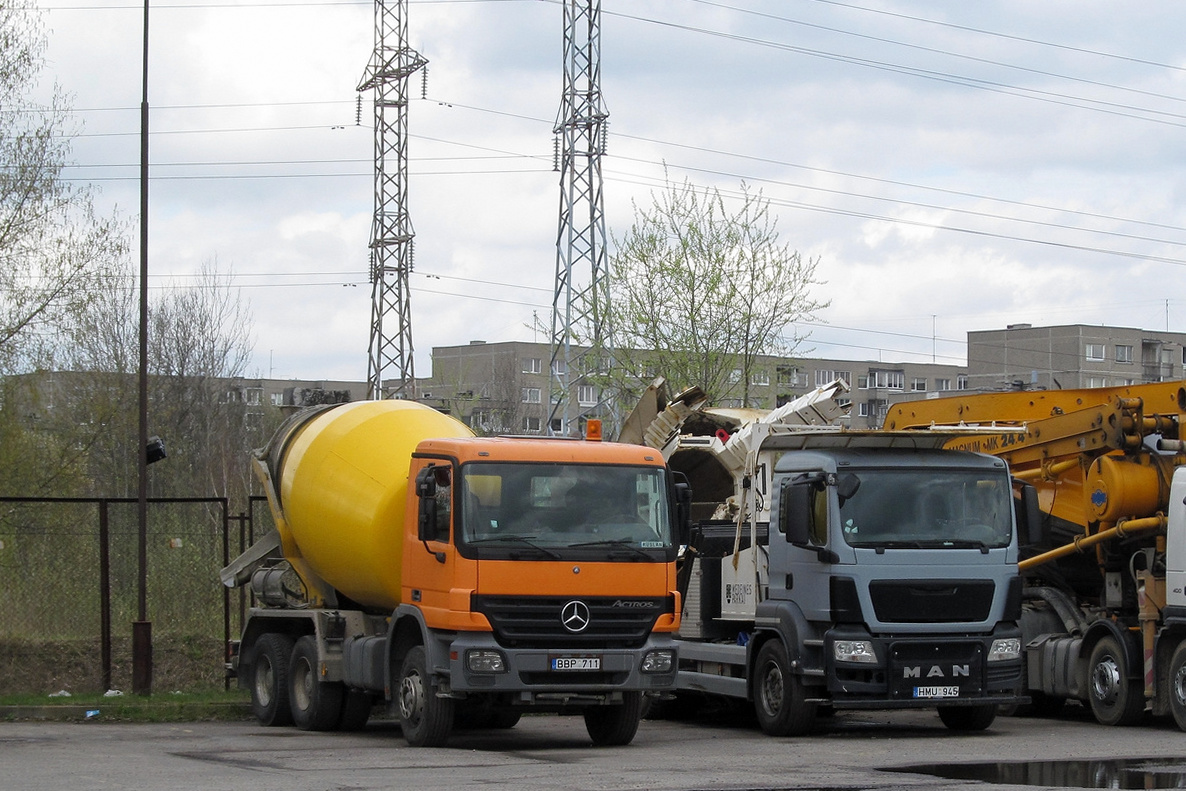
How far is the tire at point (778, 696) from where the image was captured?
49.4 feet

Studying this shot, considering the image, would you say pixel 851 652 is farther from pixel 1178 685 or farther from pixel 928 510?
pixel 1178 685

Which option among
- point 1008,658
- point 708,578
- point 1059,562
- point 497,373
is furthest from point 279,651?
point 497,373

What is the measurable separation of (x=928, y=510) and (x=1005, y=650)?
1.54 m

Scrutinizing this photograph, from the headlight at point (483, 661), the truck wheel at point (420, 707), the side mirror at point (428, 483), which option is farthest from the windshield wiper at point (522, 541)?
the truck wheel at point (420, 707)

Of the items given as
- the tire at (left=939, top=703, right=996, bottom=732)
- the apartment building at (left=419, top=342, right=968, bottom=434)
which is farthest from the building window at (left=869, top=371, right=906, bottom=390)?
the tire at (left=939, top=703, right=996, bottom=732)

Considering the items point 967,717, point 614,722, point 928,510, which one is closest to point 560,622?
point 614,722

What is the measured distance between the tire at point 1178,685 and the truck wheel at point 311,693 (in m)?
8.50

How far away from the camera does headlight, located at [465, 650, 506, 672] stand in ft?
43.6

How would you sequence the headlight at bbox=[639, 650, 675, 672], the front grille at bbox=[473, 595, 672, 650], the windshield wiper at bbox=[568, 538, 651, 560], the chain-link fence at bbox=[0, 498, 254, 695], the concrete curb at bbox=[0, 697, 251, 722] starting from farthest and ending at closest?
the chain-link fence at bbox=[0, 498, 254, 695]
the concrete curb at bbox=[0, 697, 251, 722]
the headlight at bbox=[639, 650, 675, 672]
the windshield wiper at bbox=[568, 538, 651, 560]
the front grille at bbox=[473, 595, 672, 650]

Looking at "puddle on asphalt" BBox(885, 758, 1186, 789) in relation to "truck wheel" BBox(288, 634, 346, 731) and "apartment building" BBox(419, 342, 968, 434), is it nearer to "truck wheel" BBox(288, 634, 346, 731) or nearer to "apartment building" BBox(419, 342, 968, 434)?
"truck wheel" BBox(288, 634, 346, 731)

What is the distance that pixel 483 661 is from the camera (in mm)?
13320

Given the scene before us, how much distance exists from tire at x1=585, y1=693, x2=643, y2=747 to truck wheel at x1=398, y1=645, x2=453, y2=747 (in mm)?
1380

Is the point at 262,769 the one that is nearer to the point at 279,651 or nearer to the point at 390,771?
the point at 390,771

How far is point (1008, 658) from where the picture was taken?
49.3 feet
